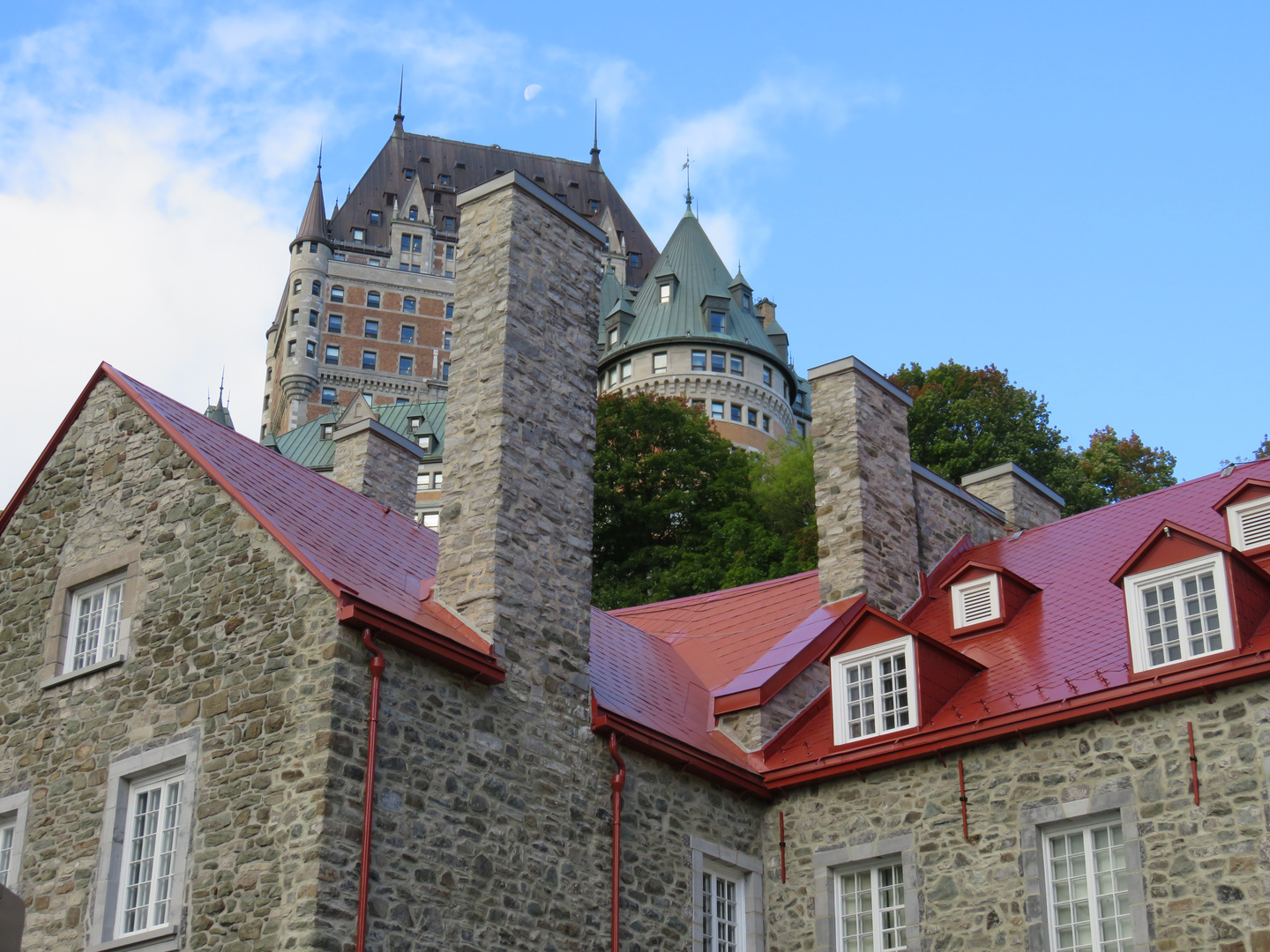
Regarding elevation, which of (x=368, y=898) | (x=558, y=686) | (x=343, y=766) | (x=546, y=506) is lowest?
(x=368, y=898)

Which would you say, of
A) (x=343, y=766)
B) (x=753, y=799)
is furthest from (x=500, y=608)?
(x=753, y=799)

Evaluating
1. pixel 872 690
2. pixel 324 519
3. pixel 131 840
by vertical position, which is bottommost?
pixel 131 840

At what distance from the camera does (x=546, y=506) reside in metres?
14.8

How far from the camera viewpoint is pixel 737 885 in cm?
1515

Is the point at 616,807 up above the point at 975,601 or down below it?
below

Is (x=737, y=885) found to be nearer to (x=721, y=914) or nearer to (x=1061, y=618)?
(x=721, y=914)

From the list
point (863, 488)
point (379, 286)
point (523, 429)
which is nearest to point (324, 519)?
point (523, 429)

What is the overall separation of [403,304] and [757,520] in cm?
6703

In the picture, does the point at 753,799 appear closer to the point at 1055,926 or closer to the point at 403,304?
the point at 1055,926

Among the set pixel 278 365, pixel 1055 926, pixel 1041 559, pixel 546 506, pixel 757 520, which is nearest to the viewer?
pixel 1055 926

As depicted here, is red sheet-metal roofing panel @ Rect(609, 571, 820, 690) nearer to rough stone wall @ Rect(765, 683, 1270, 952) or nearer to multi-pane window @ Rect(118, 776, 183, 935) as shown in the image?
rough stone wall @ Rect(765, 683, 1270, 952)

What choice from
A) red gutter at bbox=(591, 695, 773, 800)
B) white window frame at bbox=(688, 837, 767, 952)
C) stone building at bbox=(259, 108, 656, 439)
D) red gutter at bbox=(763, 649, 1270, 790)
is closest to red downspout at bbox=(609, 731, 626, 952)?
red gutter at bbox=(591, 695, 773, 800)

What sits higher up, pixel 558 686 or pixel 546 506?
pixel 546 506

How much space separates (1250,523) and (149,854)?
35.4 feet
